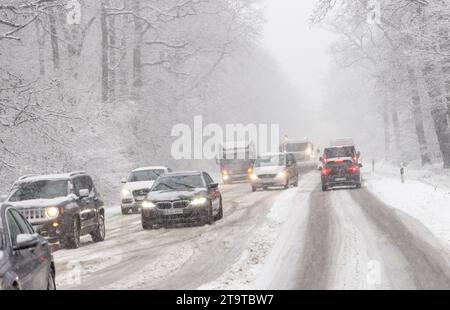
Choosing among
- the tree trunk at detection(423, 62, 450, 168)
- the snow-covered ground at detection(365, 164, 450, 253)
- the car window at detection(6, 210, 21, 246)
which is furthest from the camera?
the tree trunk at detection(423, 62, 450, 168)

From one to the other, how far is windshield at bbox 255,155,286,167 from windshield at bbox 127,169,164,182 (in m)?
8.50

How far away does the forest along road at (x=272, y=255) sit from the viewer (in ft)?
34.5

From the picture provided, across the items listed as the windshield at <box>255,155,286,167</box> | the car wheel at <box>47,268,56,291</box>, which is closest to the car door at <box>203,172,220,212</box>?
the car wheel at <box>47,268,56,291</box>

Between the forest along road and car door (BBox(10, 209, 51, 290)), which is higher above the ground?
car door (BBox(10, 209, 51, 290))

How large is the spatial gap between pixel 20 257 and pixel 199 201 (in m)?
11.9

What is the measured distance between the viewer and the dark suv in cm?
1548

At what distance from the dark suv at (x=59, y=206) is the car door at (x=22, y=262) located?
729 cm

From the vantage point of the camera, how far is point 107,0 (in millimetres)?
41375

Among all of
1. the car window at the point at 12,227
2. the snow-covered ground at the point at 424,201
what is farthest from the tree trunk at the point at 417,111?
the car window at the point at 12,227

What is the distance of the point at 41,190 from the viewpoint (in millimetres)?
16375

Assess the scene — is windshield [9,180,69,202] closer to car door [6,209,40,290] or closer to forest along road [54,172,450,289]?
forest along road [54,172,450,289]

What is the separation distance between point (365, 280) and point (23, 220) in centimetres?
468

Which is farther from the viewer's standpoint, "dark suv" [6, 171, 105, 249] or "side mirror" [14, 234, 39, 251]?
"dark suv" [6, 171, 105, 249]
